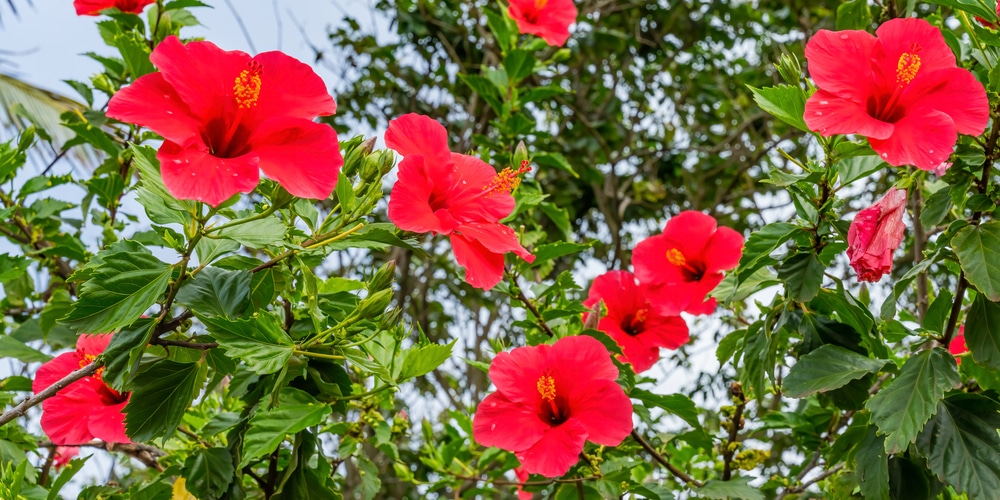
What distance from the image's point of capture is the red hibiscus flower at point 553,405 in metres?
1.36

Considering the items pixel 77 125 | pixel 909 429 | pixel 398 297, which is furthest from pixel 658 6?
pixel 909 429

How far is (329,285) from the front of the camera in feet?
4.53

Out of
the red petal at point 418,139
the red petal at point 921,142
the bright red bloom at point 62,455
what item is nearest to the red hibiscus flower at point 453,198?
the red petal at point 418,139

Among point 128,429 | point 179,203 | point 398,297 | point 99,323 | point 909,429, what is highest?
point 179,203

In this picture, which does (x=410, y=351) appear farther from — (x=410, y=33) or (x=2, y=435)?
(x=410, y=33)

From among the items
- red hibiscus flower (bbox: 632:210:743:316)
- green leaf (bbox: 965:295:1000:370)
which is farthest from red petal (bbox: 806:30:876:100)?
red hibiscus flower (bbox: 632:210:743:316)

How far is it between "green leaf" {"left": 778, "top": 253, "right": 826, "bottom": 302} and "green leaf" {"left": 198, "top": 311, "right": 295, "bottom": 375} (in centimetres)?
78

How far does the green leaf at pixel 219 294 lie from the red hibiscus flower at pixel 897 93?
86 centimetres

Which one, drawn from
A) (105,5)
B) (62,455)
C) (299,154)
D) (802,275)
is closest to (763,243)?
(802,275)

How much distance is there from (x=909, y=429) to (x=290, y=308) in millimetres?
985

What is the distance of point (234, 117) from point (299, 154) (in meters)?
0.11

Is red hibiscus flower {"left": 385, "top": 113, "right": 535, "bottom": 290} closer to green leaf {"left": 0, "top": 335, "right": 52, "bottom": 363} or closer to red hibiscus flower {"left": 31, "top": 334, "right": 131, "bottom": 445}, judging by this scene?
red hibiscus flower {"left": 31, "top": 334, "right": 131, "bottom": 445}

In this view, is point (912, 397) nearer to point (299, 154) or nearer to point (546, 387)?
point (546, 387)

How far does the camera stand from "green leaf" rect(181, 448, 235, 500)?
1.24 m
